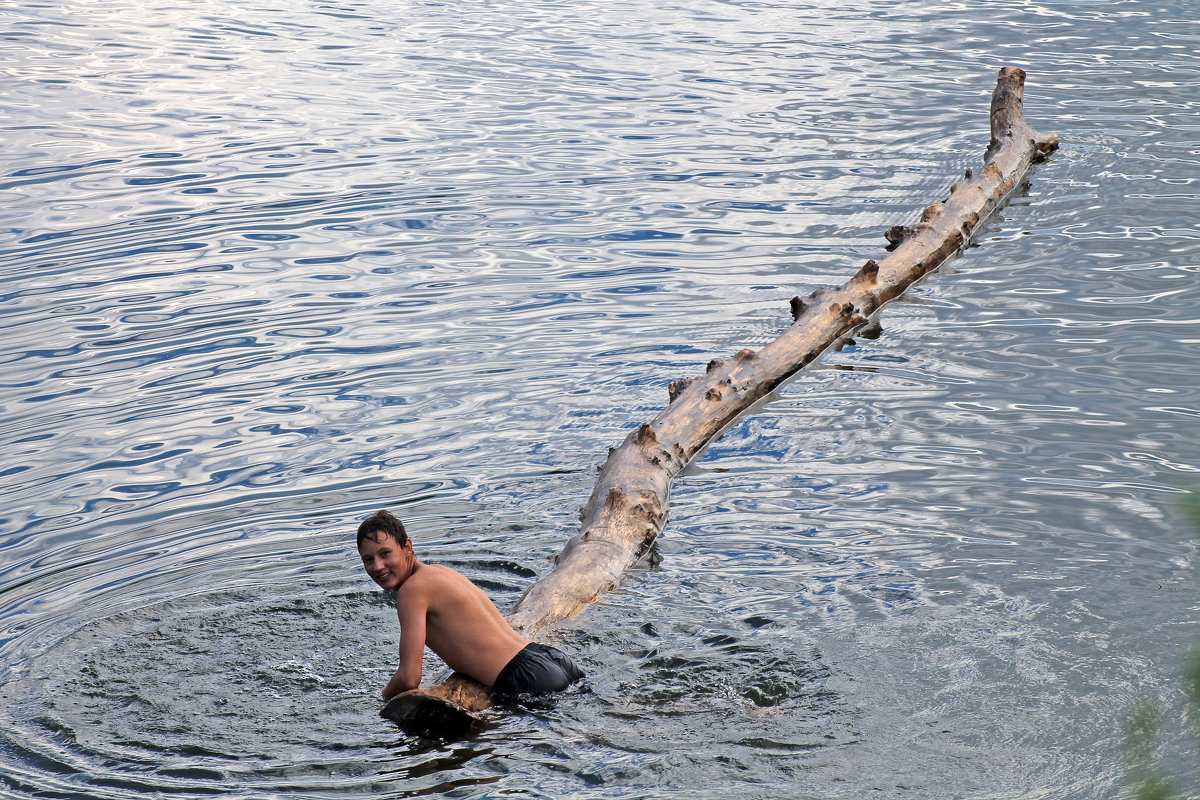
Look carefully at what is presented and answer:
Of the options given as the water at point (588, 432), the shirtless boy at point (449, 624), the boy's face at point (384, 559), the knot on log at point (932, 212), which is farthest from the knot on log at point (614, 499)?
the knot on log at point (932, 212)

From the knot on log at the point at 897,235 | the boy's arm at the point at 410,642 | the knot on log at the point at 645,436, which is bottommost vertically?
the boy's arm at the point at 410,642

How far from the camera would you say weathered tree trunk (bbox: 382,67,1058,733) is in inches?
248

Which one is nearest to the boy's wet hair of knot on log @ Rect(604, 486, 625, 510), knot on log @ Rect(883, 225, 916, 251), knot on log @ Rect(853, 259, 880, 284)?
knot on log @ Rect(604, 486, 625, 510)

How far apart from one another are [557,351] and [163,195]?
286 inches

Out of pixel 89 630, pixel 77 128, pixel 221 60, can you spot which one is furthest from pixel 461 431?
pixel 221 60

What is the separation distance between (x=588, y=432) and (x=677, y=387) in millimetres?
777

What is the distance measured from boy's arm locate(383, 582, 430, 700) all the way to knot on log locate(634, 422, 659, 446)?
2.91 metres

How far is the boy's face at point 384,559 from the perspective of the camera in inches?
219

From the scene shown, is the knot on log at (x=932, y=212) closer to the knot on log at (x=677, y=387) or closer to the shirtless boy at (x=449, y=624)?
the knot on log at (x=677, y=387)

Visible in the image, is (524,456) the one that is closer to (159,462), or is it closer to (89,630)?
(159,462)

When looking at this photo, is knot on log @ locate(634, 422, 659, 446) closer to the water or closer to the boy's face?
the water

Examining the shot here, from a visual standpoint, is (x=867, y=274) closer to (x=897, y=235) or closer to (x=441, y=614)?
(x=897, y=235)

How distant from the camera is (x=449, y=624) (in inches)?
223

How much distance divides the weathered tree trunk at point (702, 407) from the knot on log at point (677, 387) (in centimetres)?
1
